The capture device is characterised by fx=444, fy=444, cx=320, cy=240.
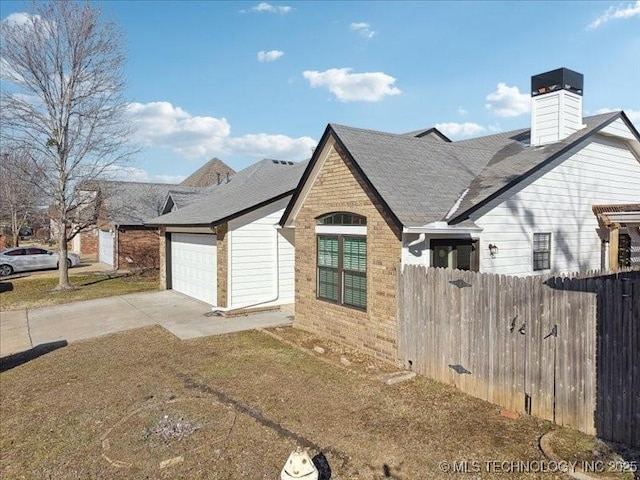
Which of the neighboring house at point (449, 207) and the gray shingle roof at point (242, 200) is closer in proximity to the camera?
the neighboring house at point (449, 207)

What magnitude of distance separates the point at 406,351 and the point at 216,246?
329 inches

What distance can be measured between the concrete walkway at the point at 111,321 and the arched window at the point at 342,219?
3.57m

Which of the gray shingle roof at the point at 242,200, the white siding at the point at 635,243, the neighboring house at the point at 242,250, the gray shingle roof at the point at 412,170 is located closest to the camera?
the gray shingle roof at the point at 412,170

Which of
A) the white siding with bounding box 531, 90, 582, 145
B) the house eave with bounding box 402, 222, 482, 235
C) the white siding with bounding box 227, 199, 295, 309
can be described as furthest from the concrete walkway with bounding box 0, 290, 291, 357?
the white siding with bounding box 531, 90, 582, 145

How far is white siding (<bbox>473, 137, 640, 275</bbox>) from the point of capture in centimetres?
932

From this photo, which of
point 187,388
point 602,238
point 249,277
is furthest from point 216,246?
point 602,238

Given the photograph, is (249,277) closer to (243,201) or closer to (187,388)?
(243,201)

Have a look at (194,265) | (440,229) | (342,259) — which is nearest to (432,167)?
(440,229)

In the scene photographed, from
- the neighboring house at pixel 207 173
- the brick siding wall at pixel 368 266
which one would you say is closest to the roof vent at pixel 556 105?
the brick siding wall at pixel 368 266

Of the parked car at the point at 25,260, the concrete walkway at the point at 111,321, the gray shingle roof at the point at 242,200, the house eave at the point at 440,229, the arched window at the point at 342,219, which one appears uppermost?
the gray shingle roof at the point at 242,200

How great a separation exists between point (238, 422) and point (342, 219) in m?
5.12

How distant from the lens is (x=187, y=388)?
751 centimetres

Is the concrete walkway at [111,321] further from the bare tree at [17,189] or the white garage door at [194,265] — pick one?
the bare tree at [17,189]

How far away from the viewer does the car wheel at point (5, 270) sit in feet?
82.3
